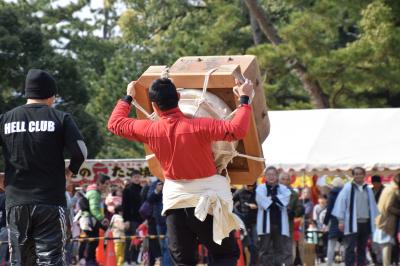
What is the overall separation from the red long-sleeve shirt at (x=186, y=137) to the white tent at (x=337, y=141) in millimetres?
12663

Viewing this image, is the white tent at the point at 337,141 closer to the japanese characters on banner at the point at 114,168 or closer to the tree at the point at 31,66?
the japanese characters on banner at the point at 114,168

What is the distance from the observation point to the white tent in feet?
68.4

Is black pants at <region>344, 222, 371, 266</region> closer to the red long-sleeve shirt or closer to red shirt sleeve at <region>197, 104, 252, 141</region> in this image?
the red long-sleeve shirt

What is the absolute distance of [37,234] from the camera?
25.5ft

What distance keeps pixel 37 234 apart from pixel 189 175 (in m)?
1.27

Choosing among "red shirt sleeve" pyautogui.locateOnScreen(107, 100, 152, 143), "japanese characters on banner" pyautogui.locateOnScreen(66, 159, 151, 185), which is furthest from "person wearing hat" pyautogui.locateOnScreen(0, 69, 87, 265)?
"japanese characters on banner" pyautogui.locateOnScreen(66, 159, 151, 185)

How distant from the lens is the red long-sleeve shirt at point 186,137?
800 cm

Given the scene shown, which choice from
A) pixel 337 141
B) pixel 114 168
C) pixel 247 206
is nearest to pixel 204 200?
pixel 247 206

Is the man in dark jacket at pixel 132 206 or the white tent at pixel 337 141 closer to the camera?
the man in dark jacket at pixel 132 206

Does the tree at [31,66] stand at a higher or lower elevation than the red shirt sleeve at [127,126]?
higher

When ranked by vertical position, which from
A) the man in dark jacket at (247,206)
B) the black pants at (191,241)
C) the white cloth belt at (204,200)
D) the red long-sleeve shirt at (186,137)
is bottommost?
the black pants at (191,241)

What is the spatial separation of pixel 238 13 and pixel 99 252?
1954 cm

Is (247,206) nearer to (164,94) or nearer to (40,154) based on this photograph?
(164,94)

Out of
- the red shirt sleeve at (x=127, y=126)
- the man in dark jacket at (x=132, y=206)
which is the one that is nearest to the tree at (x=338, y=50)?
the man in dark jacket at (x=132, y=206)
